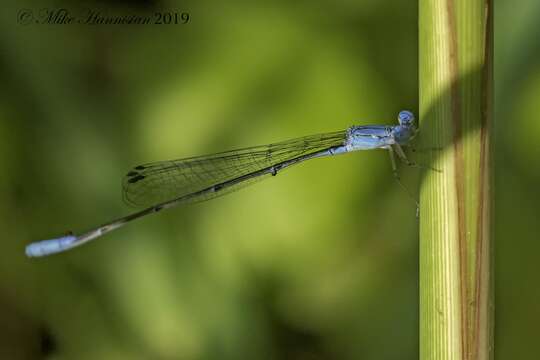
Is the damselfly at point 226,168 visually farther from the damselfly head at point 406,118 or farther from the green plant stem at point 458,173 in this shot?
the green plant stem at point 458,173

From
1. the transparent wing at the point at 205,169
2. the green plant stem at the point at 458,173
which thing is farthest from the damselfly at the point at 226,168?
the green plant stem at the point at 458,173

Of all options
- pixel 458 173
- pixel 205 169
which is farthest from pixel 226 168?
pixel 458 173

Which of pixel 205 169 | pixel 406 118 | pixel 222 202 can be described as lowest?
pixel 222 202

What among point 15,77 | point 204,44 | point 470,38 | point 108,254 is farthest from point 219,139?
point 470,38

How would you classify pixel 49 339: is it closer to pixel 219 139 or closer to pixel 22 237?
pixel 22 237

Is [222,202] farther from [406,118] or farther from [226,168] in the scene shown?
[406,118]
